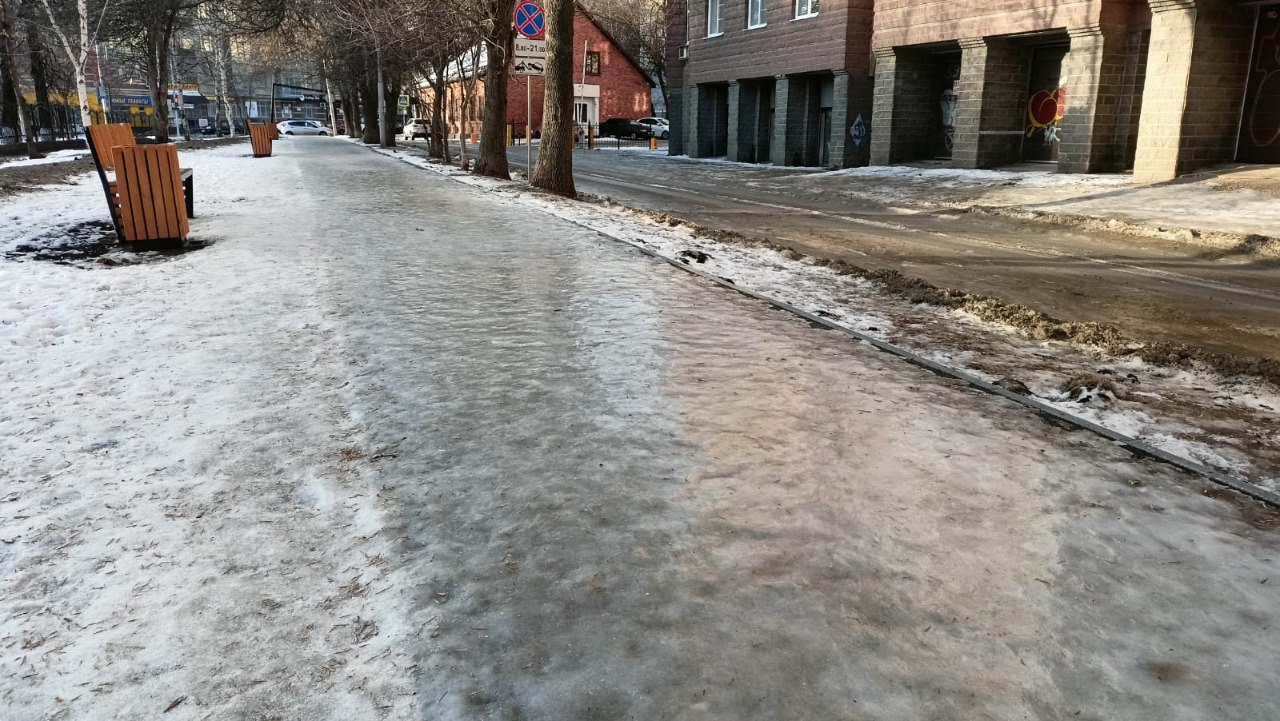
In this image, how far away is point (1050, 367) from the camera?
546 cm

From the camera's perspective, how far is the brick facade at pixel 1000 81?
16.8 m

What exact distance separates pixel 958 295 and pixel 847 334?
200 cm

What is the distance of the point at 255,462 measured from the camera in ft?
12.1

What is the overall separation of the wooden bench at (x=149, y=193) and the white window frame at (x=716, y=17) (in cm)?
2808

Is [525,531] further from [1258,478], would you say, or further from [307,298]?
[307,298]

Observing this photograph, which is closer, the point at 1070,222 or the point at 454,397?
the point at 454,397

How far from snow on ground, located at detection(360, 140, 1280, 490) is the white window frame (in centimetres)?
2696

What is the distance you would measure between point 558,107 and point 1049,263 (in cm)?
967

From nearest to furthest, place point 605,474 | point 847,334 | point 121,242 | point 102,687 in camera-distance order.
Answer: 1. point 102,687
2. point 605,474
3. point 847,334
4. point 121,242

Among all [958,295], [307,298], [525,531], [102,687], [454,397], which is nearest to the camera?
[102,687]

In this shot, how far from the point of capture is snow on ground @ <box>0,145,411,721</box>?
231 centimetres

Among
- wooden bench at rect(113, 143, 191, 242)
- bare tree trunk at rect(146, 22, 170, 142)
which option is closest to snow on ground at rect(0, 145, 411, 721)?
wooden bench at rect(113, 143, 191, 242)

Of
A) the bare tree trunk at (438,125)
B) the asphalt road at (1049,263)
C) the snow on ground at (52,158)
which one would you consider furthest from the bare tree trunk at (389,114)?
the asphalt road at (1049,263)

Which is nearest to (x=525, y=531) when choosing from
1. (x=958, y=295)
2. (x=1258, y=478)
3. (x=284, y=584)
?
(x=284, y=584)
